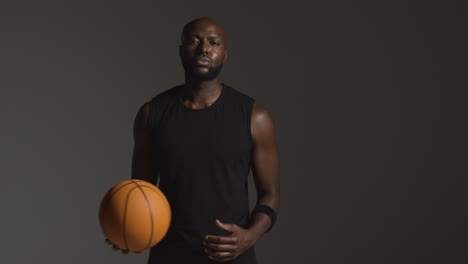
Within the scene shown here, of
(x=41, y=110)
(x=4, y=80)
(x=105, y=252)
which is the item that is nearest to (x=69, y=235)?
(x=105, y=252)

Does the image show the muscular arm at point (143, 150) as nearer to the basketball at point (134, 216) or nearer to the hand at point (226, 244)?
the basketball at point (134, 216)

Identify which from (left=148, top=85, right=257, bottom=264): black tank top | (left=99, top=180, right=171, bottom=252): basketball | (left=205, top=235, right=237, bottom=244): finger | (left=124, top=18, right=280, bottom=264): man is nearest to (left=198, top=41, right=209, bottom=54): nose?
(left=124, top=18, right=280, bottom=264): man

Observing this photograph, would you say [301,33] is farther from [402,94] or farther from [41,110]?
[41,110]

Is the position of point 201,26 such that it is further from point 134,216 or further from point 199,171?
point 134,216

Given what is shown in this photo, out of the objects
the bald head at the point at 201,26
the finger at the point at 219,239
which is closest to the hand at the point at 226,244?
the finger at the point at 219,239

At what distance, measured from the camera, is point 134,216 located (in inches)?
60.4

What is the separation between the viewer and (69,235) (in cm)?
303

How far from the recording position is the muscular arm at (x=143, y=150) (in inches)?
68.1

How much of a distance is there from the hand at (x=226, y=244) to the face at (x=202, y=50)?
1.42 ft

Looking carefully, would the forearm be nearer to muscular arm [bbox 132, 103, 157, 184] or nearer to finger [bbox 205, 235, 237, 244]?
finger [bbox 205, 235, 237, 244]

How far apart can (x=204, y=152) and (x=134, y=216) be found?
0.26m

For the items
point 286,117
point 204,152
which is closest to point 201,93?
point 204,152

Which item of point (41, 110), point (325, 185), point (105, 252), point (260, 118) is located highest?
point (260, 118)

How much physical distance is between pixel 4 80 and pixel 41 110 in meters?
0.22
